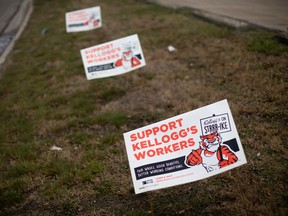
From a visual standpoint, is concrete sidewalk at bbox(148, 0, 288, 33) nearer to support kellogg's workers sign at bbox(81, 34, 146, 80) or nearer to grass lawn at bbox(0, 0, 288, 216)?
grass lawn at bbox(0, 0, 288, 216)

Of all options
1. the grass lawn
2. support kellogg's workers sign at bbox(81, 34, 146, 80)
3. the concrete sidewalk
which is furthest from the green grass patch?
support kellogg's workers sign at bbox(81, 34, 146, 80)

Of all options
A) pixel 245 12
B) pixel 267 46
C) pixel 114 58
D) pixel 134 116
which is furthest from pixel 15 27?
pixel 267 46

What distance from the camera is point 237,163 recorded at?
9.49 ft

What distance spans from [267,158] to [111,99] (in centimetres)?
310

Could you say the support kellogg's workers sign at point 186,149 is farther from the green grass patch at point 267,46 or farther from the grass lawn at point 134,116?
the green grass patch at point 267,46

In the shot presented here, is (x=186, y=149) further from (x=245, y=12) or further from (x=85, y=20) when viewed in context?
(x=245, y=12)

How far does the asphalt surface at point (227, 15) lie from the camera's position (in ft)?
25.4

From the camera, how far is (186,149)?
2.94 meters

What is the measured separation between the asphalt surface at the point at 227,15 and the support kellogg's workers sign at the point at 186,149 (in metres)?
4.65

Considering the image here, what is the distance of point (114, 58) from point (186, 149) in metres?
2.92

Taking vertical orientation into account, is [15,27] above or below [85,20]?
below

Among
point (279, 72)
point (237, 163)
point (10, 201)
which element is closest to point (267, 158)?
point (237, 163)

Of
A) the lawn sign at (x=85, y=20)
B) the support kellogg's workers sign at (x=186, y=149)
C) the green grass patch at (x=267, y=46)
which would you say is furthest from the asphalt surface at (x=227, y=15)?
the support kellogg's workers sign at (x=186, y=149)

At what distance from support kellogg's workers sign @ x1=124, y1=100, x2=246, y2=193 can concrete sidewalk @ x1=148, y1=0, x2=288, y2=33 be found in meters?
4.90
